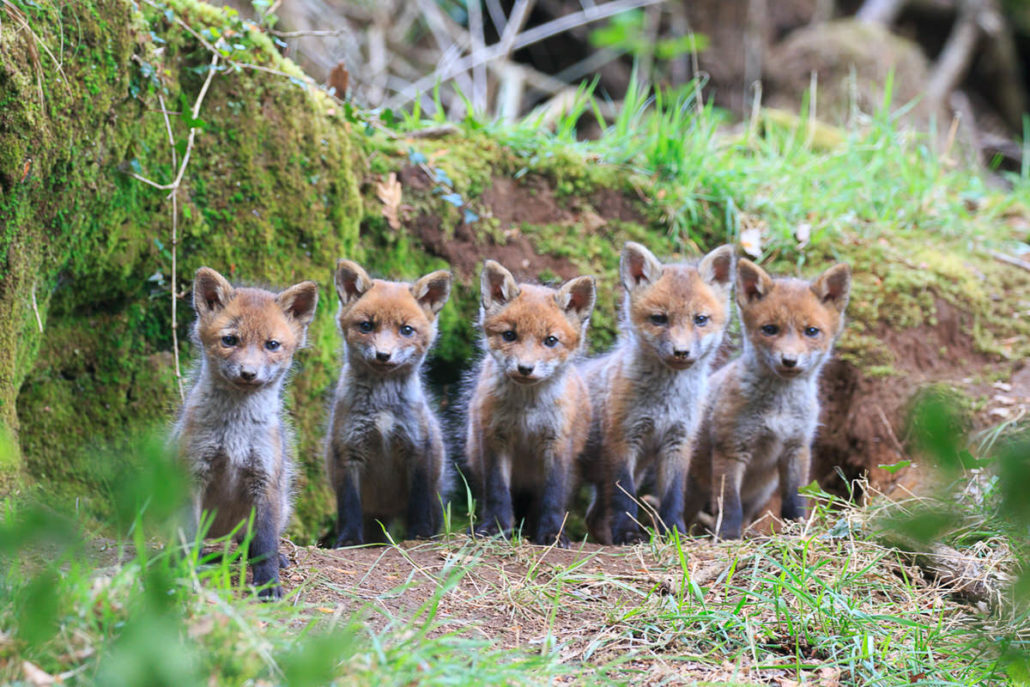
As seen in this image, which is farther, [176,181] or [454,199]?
[454,199]

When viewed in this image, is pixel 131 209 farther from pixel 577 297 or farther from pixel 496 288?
pixel 577 297

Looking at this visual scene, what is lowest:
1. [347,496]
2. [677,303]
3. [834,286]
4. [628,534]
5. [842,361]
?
[628,534]

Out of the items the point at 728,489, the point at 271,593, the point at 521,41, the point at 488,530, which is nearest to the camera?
the point at 271,593

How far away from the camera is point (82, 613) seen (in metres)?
2.14

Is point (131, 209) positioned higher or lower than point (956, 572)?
higher

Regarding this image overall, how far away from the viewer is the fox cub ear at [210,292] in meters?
4.13

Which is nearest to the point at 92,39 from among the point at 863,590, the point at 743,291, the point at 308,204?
the point at 308,204

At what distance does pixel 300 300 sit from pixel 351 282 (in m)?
0.58

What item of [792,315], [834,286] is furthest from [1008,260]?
[792,315]

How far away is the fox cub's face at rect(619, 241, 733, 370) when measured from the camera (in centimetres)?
507

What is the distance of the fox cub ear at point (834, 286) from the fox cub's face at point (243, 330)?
3.04 m

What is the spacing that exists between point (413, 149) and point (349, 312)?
1.59m

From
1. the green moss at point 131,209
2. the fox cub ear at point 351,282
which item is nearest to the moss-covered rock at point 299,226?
the green moss at point 131,209

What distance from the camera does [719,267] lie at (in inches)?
213
